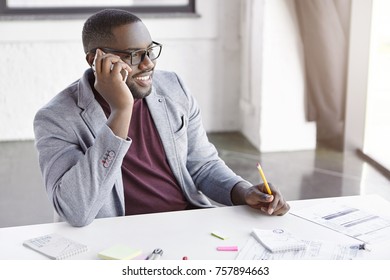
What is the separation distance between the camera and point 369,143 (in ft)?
15.2

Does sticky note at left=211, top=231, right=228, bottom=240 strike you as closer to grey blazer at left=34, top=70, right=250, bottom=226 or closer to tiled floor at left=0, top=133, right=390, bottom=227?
grey blazer at left=34, top=70, right=250, bottom=226

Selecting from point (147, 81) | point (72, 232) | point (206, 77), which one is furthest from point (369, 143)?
point (72, 232)

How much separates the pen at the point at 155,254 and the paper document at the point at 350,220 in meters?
0.44

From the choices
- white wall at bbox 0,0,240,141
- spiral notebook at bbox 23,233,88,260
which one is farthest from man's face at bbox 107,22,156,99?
white wall at bbox 0,0,240,141

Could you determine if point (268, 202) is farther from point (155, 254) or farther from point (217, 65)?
point (217, 65)

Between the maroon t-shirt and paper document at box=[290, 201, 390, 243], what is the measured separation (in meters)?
0.45

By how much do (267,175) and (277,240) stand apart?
2697mm

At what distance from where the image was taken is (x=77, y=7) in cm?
501

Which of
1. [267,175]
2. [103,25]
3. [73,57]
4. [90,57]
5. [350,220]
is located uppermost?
[103,25]

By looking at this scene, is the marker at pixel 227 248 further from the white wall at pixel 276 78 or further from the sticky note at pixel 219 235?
the white wall at pixel 276 78

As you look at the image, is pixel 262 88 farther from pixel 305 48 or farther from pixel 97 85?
pixel 97 85

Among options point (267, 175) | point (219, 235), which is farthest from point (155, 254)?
point (267, 175)

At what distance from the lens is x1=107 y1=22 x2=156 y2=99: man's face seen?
1841 millimetres

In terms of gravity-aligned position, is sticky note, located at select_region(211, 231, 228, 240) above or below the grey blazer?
below
